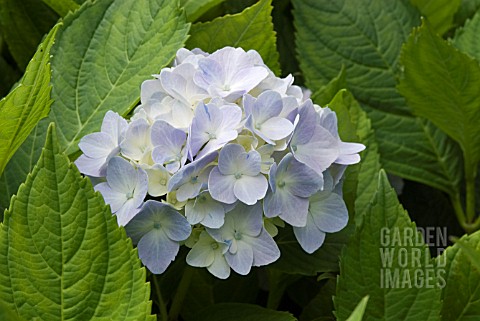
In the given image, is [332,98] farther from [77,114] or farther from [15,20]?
[15,20]

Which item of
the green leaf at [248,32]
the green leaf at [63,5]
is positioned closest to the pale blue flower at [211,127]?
the green leaf at [248,32]

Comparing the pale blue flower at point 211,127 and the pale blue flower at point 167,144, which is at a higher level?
the pale blue flower at point 211,127

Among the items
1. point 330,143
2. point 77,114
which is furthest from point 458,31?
point 77,114

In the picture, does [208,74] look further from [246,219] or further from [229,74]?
[246,219]

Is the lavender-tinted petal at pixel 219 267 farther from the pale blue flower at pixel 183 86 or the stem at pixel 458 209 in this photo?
the stem at pixel 458 209

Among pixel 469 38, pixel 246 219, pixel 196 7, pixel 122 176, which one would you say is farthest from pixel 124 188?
pixel 469 38

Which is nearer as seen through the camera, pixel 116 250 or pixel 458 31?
pixel 116 250
